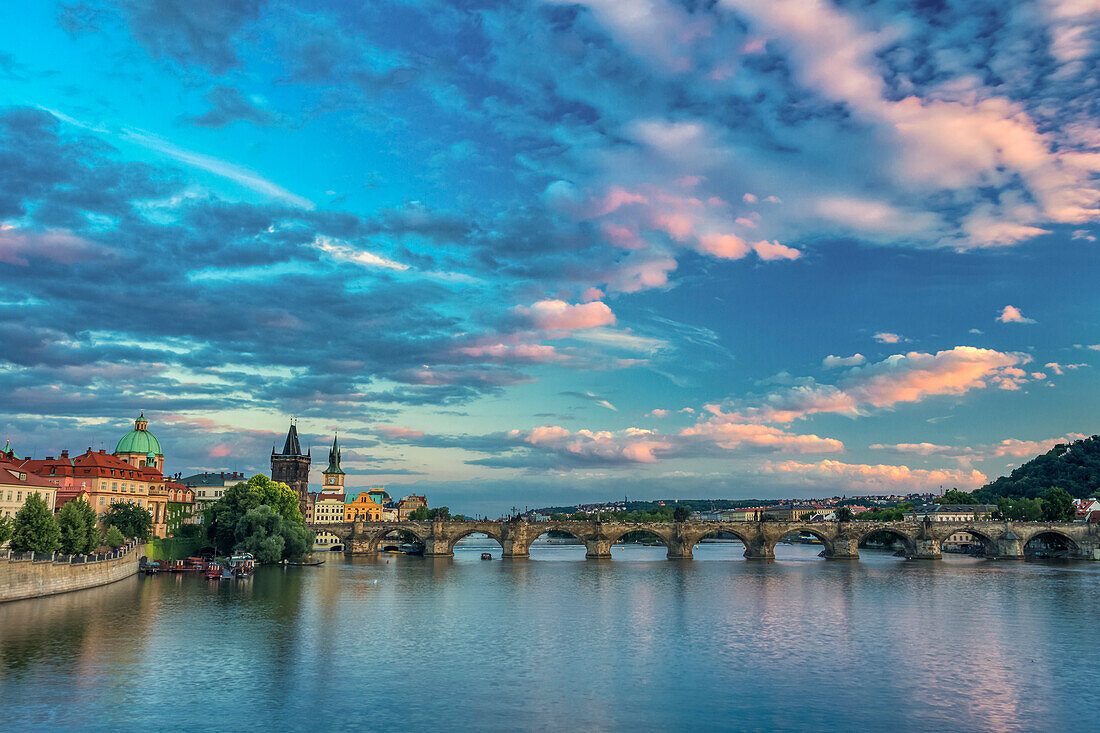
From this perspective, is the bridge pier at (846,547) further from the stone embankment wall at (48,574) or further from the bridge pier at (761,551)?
the stone embankment wall at (48,574)

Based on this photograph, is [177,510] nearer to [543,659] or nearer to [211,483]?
[211,483]

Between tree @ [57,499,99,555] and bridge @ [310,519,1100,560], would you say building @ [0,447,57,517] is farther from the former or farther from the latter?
bridge @ [310,519,1100,560]

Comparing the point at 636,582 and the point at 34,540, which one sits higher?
the point at 34,540

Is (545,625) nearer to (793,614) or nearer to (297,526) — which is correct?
(793,614)

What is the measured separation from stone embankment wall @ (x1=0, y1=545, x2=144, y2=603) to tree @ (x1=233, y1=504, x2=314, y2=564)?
21.9 m

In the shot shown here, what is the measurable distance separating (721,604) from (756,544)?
3049 inches

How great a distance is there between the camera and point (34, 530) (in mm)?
66938

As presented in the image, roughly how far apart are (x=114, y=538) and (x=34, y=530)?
24.3 metres

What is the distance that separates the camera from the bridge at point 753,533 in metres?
138

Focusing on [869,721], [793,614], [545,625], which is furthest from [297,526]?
[869,721]

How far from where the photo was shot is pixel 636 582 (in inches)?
3674

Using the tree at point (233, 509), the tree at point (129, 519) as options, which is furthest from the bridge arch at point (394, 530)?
the tree at point (129, 519)

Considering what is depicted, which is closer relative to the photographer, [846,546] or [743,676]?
[743,676]

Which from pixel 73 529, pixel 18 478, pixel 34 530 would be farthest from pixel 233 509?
pixel 34 530
